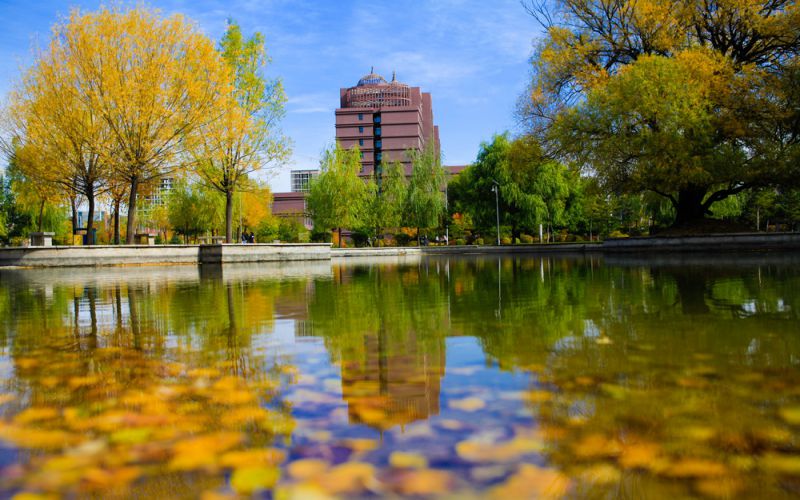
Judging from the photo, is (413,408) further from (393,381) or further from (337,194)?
(337,194)

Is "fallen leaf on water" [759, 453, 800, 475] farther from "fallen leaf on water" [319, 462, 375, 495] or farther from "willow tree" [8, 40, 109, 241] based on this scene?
"willow tree" [8, 40, 109, 241]

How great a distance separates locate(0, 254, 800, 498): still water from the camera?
1.83 m

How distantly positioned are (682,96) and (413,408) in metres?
23.2

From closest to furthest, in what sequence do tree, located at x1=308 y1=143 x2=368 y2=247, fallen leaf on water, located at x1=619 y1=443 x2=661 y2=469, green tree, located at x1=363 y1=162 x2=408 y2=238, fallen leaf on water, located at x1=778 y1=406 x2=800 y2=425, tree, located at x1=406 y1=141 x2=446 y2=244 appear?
fallen leaf on water, located at x1=619 y1=443 x2=661 y2=469 → fallen leaf on water, located at x1=778 y1=406 x2=800 y2=425 → tree, located at x1=308 y1=143 x2=368 y2=247 → tree, located at x1=406 y1=141 x2=446 y2=244 → green tree, located at x1=363 y1=162 x2=408 y2=238

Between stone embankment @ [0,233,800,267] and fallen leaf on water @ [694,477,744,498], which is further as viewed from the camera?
stone embankment @ [0,233,800,267]

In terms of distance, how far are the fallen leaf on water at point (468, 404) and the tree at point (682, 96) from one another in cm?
2228

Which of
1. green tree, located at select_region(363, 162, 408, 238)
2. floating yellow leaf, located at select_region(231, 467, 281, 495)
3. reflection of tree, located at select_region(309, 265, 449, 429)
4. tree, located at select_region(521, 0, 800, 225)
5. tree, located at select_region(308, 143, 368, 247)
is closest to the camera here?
floating yellow leaf, located at select_region(231, 467, 281, 495)

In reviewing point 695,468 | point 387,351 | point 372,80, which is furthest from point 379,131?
point 695,468

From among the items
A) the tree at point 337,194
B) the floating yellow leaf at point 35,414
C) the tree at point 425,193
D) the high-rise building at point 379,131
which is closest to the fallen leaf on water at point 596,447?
the floating yellow leaf at point 35,414

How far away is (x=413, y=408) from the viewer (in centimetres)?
258

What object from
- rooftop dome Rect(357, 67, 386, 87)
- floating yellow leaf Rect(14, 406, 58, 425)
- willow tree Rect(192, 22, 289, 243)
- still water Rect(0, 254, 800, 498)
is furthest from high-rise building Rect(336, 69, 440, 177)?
floating yellow leaf Rect(14, 406, 58, 425)

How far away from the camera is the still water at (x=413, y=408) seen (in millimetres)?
1835

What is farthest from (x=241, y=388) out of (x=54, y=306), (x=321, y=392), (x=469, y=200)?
(x=469, y=200)

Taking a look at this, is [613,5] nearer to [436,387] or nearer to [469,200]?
[469,200]
